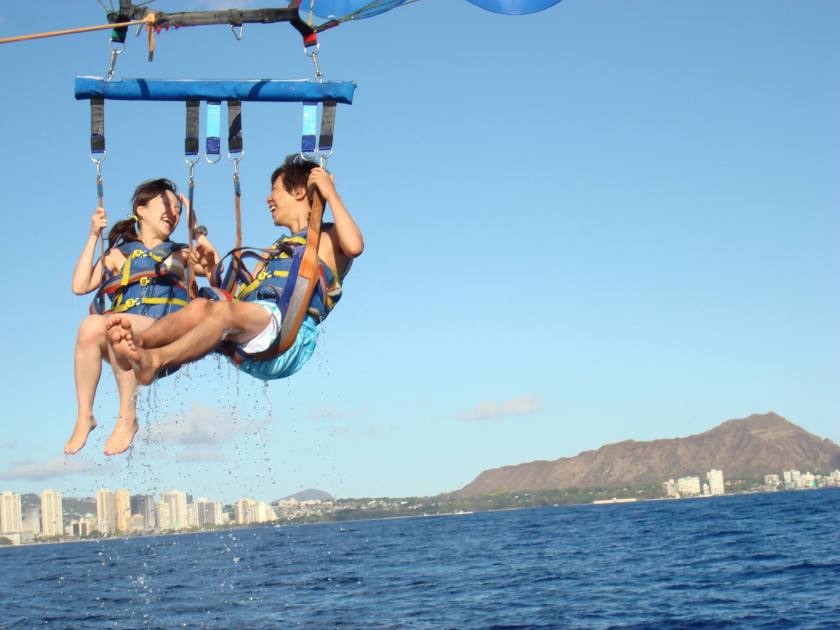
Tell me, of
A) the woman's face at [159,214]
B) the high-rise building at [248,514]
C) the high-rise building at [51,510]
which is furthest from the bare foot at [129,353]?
the high-rise building at [51,510]

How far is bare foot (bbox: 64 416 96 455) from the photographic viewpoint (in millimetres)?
6578

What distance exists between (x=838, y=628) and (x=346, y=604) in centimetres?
1292

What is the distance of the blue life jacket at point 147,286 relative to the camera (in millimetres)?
7129

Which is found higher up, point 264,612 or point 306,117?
point 306,117

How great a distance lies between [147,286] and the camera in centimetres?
720

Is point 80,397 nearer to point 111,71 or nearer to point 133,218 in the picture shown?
point 133,218

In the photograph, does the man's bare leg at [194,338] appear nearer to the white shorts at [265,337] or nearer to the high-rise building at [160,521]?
the white shorts at [265,337]

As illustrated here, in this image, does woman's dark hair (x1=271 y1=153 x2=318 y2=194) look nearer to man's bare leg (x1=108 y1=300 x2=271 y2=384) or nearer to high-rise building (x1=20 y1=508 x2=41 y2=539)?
man's bare leg (x1=108 y1=300 x2=271 y2=384)

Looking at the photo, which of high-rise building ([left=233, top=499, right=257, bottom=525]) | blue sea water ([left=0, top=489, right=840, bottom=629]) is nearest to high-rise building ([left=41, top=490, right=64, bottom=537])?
high-rise building ([left=233, top=499, right=257, bottom=525])

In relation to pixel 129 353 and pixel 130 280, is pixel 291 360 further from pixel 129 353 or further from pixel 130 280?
pixel 129 353

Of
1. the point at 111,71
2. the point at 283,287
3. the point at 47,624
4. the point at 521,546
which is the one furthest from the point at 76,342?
the point at 521,546

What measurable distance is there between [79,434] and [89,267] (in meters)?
1.20

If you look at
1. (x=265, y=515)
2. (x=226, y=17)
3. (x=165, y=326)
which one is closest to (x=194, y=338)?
(x=165, y=326)

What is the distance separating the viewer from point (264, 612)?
26.6 meters
